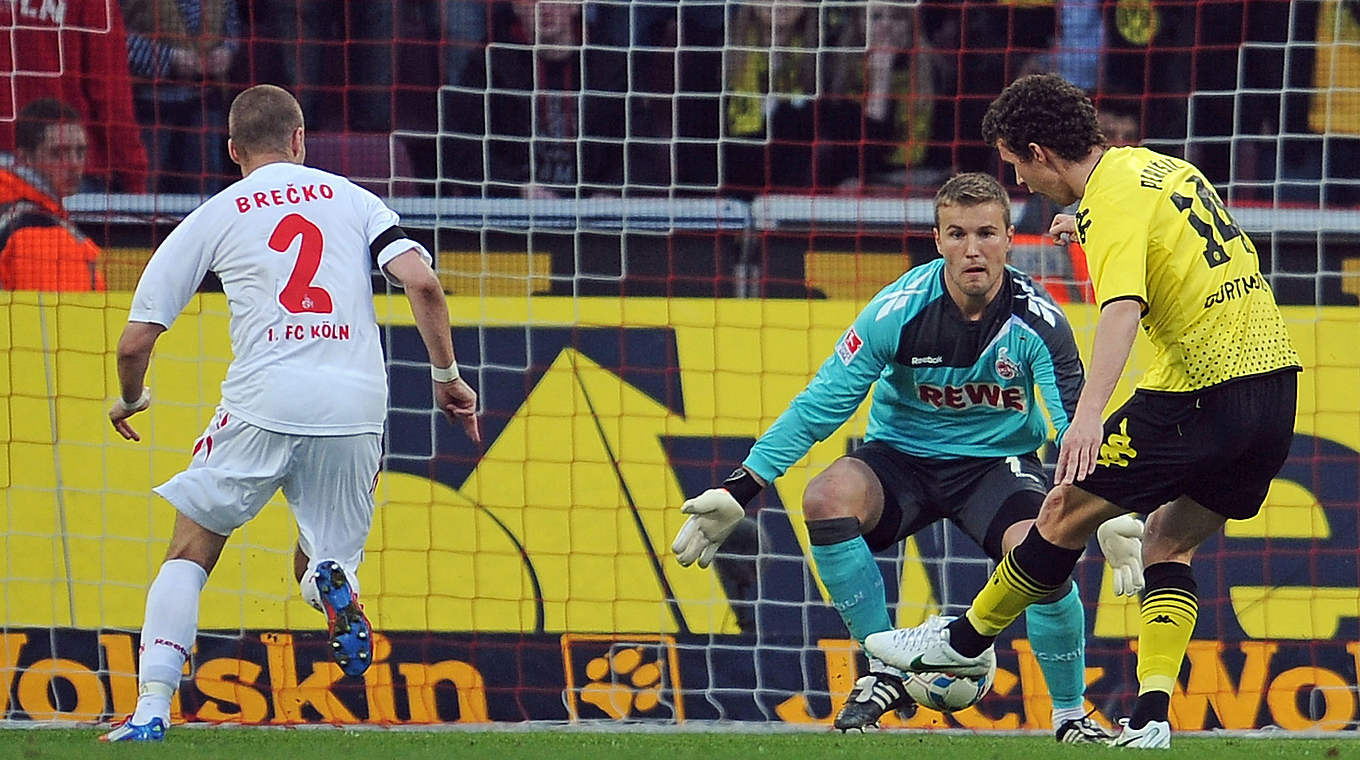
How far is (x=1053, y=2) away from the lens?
25.3 feet

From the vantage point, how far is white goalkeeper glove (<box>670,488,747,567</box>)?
17.8ft

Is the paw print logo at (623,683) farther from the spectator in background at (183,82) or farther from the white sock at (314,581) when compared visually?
the spectator in background at (183,82)

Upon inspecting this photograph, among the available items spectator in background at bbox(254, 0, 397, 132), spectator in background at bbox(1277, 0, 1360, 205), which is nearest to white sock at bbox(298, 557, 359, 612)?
spectator in background at bbox(254, 0, 397, 132)

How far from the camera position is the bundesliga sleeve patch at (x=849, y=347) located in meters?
5.59

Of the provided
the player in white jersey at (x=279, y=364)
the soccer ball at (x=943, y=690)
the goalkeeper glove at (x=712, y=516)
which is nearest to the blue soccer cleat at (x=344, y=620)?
the player in white jersey at (x=279, y=364)

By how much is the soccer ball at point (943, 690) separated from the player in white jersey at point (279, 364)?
5.12ft

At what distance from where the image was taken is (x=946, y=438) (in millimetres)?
5738

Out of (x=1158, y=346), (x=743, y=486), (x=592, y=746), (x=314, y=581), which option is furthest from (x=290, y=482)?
(x=1158, y=346)

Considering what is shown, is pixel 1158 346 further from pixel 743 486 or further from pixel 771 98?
pixel 771 98

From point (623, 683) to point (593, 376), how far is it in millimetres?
1161

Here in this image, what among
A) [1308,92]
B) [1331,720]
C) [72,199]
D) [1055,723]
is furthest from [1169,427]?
[72,199]

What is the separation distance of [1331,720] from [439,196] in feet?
12.9

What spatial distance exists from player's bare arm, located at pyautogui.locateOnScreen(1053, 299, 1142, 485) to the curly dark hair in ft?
1.67

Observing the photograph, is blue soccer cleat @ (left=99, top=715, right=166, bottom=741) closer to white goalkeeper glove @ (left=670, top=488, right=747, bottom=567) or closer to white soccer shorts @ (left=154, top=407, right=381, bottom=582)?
white soccer shorts @ (left=154, top=407, right=381, bottom=582)
